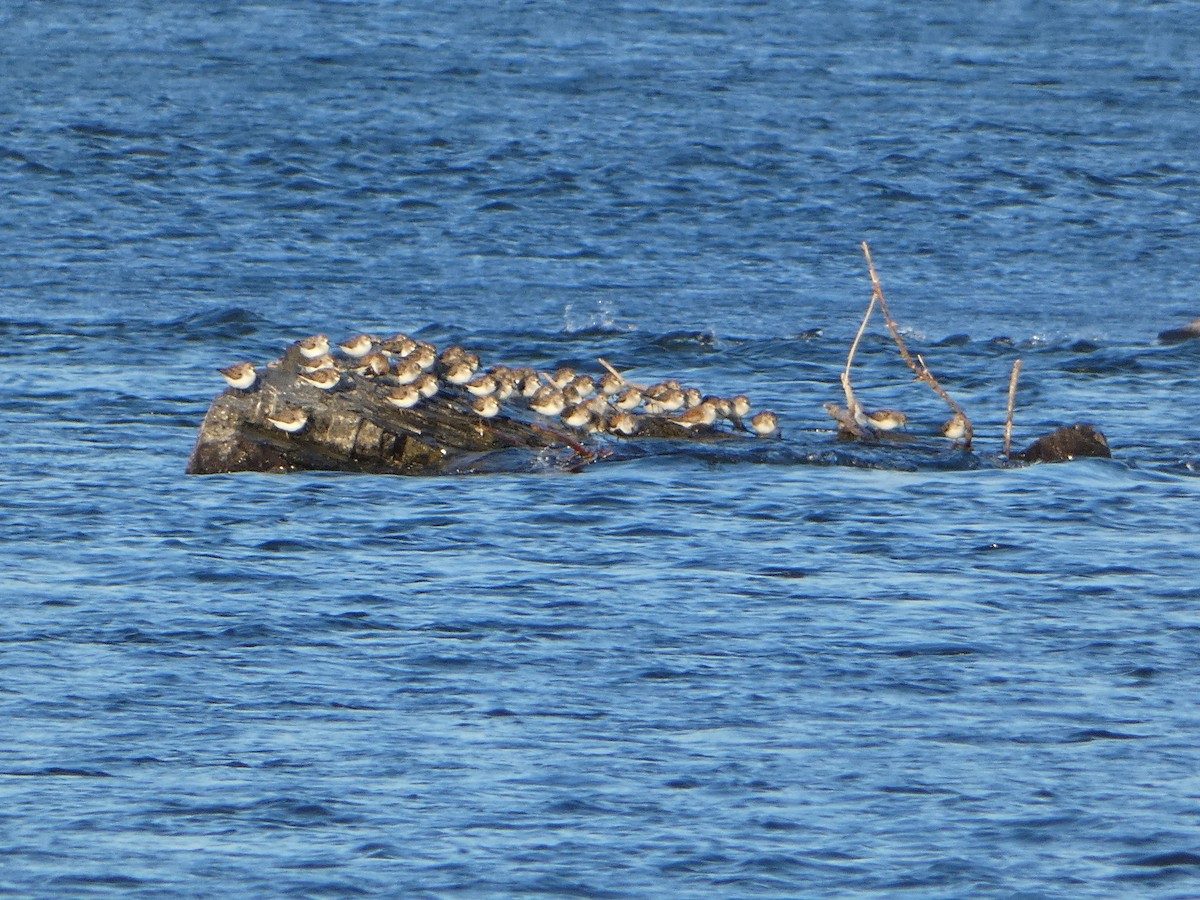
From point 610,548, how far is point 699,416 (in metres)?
2.77

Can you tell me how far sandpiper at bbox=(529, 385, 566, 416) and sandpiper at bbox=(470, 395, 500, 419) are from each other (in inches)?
15.0

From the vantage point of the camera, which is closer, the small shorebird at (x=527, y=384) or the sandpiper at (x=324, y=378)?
the sandpiper at (x=324, y=378)

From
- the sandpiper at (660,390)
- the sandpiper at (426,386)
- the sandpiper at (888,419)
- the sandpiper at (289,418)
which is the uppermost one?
the sandpiper at (426,386)

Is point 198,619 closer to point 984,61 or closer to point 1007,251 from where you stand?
point 1007,251

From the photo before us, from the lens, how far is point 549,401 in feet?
53.3

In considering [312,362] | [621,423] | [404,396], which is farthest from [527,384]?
[312,362]

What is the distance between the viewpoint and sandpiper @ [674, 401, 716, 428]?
1664cm

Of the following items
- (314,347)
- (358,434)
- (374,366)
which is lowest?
(358,434)

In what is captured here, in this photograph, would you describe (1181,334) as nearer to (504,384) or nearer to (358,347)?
(504,384)

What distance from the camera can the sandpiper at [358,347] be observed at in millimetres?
16281

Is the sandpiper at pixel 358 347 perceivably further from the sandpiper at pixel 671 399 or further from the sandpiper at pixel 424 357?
the sandpiper at pixel 671 399

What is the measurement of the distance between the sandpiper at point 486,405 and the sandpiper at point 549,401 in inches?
15.0

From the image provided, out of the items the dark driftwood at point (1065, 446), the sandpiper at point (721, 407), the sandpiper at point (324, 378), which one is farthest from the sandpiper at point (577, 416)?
the dark driftwood at point (1065, 446)

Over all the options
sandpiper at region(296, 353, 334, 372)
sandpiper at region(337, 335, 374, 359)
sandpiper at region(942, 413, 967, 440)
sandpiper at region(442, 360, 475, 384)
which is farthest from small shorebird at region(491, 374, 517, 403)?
sandpiper at region(942, 413, 967, 440)
